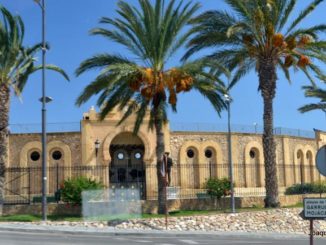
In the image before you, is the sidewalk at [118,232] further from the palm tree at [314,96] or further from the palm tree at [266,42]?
the palm tree at [314,96]

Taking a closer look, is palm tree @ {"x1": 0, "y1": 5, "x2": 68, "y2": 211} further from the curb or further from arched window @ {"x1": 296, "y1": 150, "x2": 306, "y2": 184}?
arched window @ {"x1": 296, "y1": 150, "x2": 306, "y2": 184}

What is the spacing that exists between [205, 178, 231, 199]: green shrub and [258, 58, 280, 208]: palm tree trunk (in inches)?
115

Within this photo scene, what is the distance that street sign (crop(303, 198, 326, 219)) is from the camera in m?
9.75

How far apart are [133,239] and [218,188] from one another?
35.3ft

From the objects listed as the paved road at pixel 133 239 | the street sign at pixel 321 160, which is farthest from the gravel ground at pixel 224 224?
the street sign at pixel 321 160

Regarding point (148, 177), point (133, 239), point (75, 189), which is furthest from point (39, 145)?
point (133, 239)

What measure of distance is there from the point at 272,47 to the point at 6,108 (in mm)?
13635

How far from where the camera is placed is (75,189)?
2633cm

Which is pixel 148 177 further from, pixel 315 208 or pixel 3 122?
pixel 315 208

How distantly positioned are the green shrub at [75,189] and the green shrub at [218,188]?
6.18 m

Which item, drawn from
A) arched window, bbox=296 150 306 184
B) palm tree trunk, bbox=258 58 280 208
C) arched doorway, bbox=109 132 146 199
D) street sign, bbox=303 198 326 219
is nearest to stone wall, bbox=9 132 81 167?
arched doorway, bbox=109 132 146 199

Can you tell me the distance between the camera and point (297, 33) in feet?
86.4

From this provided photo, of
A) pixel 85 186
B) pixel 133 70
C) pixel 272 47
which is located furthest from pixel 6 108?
pixel 272 47

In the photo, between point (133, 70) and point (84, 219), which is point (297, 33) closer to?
point (133, 70)
